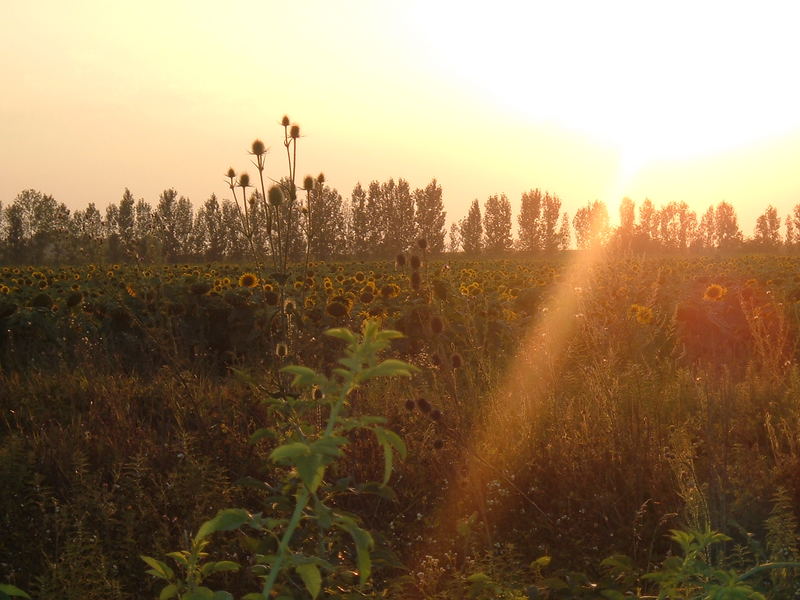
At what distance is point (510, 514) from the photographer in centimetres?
349

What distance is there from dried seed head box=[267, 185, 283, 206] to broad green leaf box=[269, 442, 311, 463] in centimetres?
211

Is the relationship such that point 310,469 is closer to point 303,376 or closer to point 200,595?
point 303,376

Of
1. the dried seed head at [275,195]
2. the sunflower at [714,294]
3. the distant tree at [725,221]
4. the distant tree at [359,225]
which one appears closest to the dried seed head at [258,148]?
the dried seed head at [275,195]

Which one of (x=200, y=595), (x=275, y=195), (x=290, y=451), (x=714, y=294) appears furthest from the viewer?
(x=714, y=294)

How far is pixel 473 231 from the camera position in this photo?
195 feet

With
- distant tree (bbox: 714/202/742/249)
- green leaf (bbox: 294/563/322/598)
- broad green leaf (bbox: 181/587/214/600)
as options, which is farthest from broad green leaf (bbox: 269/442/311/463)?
distant tree (bbox: 714/202/742/249)

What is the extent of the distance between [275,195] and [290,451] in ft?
7.20

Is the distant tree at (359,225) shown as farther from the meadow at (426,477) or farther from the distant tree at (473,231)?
the meadow at (426,477)

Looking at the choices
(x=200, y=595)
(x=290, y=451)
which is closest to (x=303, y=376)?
(x=290, y=451)

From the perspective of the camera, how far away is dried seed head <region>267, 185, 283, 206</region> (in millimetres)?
3184

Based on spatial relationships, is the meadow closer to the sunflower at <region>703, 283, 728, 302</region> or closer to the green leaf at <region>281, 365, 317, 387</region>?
the green leaf at <region>281, 365, 317, 387</region>

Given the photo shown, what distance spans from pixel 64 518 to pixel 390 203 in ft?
188

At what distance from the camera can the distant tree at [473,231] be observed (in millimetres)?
53625

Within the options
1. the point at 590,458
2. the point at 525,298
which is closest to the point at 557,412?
the point at 590,458
